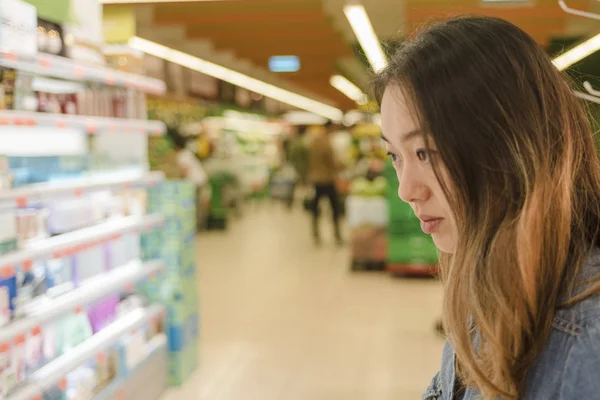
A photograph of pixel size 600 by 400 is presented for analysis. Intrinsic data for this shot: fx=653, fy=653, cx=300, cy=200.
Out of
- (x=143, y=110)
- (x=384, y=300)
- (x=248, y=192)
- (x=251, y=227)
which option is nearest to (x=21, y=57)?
(x=143, y=110)

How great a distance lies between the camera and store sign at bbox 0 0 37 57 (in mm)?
2816

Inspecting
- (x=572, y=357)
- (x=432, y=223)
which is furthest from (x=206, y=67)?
(x=572, y=357)

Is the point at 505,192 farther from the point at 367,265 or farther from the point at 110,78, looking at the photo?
the point at 367,265

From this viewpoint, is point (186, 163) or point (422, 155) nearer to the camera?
point (422, 155)

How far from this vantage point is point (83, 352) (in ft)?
11.2

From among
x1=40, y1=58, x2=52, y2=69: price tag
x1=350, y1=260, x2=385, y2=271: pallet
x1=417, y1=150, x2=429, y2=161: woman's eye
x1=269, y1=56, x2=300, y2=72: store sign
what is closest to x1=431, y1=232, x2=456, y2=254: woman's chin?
x1=417, y1=150, x2=429, y2=161: woman's eye

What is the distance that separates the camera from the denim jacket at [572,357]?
809 mm

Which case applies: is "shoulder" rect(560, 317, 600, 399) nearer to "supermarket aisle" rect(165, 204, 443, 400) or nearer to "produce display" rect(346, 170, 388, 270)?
"supermarket aisle" rect(165, 204, 443, 400)

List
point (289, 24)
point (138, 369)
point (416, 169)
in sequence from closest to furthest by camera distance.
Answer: point (416, 169) → point (138, 369) → point (289, 24)

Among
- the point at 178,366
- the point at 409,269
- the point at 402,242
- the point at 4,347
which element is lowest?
the point at 178,366

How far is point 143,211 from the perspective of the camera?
4344 mm

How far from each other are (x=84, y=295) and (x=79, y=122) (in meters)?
0.91

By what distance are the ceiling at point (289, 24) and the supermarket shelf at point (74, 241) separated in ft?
7.46

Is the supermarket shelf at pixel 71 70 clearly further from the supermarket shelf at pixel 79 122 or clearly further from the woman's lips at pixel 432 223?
the woman's lips at pixel 432 223
